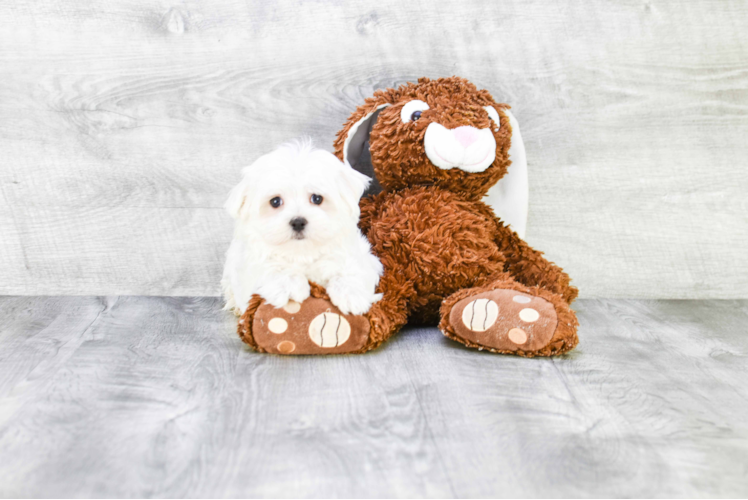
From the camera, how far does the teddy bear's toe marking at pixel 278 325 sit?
43.4 inches

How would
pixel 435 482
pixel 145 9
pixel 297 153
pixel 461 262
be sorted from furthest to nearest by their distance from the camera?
pixel 145 9 → pixel 461 262 → pixel 297 153 → pixel 435 482

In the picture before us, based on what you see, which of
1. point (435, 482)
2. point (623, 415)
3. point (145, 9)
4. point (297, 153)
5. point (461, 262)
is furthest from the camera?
point (145, 9)

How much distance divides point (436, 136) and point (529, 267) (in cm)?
38

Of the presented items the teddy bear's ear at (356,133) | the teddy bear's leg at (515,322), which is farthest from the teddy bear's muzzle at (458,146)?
the teddy bear's leg at (515,322)

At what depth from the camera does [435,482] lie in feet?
2.36

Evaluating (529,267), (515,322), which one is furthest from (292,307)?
(529,267)

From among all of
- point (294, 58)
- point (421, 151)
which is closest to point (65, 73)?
point (294, 58)

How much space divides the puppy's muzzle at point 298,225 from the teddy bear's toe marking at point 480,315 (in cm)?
35

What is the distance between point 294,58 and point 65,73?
572 millimetres

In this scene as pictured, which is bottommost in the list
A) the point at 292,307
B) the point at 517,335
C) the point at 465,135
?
the point at 517,335

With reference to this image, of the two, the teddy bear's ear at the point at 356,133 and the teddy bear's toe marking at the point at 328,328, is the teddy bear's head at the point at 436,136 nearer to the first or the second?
the teddy bear's ear at the point at 356,133

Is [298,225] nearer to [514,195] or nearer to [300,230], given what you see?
[300,230]

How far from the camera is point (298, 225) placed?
3.44 feet

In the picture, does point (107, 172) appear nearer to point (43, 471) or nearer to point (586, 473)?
point (43, 471)
